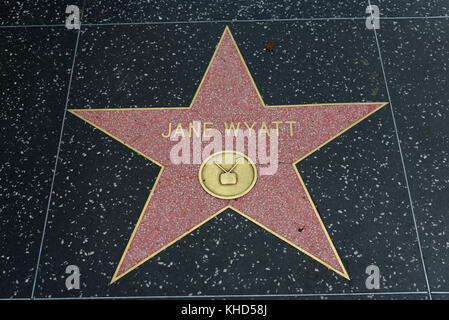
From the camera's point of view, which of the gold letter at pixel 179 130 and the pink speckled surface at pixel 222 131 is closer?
the pink speckled surface at pixel 222 131

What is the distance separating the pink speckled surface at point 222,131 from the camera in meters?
1.33

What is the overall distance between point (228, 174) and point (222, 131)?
0.19 meters

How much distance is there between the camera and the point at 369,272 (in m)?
1.29

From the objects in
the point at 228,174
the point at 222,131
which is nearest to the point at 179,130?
the point at 222,131

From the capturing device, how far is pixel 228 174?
1.42 m

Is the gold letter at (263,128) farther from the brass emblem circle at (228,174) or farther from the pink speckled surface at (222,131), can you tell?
the brass emblem circle at (228,174)

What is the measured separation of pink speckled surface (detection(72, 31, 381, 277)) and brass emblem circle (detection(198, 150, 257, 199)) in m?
0.02

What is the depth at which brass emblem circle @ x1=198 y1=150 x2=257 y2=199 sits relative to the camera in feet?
4.60

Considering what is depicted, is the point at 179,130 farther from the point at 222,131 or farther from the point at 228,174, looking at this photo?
the point at 228,174

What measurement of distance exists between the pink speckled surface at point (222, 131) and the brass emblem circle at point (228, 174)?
0.9 inches

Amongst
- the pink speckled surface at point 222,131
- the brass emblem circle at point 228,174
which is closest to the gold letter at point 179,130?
the pink speckled surface at point 222,131

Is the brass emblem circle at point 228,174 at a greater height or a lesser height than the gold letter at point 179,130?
lesser

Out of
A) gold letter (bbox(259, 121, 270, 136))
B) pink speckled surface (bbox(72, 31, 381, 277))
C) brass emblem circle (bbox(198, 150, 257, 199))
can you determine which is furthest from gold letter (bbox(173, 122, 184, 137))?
gold letter (bbox(259, 121, 270, 136))

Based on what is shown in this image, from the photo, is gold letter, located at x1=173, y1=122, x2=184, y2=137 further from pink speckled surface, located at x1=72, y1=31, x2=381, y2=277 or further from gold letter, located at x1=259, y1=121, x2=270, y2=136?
gold letter, located at x1=259, y1=121, x2=270, y2=136
